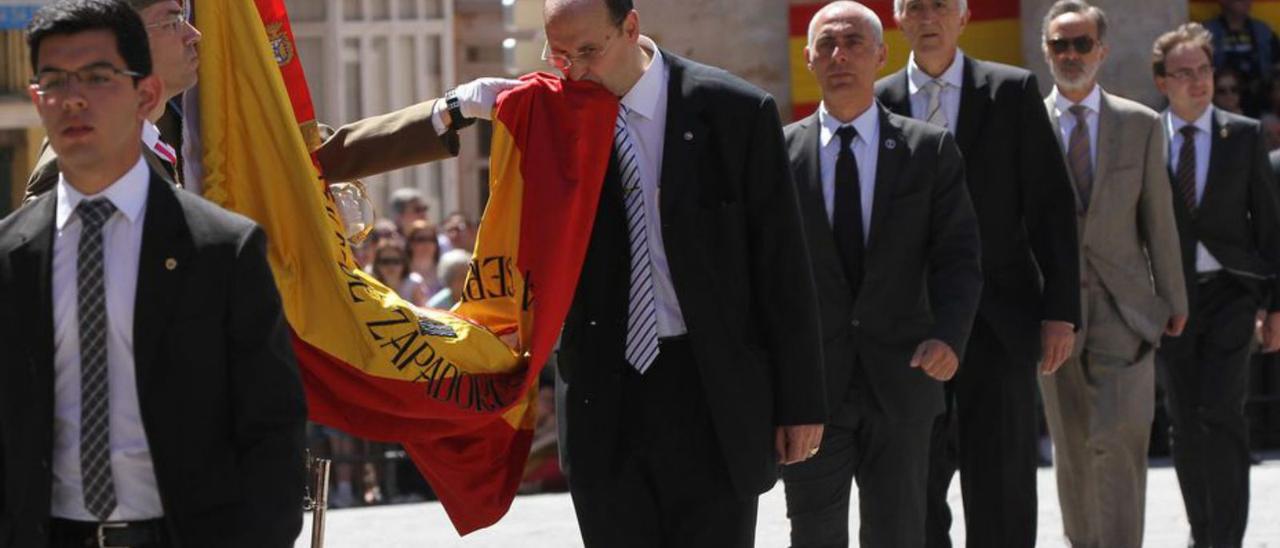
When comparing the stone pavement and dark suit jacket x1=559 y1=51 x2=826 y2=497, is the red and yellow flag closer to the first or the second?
the stone pavement

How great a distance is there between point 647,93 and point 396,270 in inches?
313

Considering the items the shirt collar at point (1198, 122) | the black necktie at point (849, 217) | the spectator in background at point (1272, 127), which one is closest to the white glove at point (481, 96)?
the black necktie at point (849, 217)

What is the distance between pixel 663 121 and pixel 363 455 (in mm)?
7430

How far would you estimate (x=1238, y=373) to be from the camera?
10.3m

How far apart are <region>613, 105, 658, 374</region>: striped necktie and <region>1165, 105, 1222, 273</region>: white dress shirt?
4653 millimetres

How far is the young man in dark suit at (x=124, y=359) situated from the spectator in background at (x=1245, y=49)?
11.5 m

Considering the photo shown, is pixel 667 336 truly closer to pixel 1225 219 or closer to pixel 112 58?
pixel 112 58

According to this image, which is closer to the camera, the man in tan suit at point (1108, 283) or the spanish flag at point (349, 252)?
the spanish flag at point (349, 252)

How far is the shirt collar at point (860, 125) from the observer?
8.00 meters

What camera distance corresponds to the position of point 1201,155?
34.1 ft

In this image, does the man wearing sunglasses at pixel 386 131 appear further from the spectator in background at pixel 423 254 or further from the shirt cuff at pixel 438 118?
the spectator in background at pixel 423 254

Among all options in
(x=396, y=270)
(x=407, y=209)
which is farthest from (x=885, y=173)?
(x=407, y=209)

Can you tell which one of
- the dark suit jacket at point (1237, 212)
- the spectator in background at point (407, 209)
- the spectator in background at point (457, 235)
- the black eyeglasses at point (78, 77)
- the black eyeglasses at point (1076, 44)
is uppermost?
the black eyeglasses at point (78, 77)

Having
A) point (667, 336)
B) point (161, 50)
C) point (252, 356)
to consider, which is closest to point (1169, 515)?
point (667, 336)
